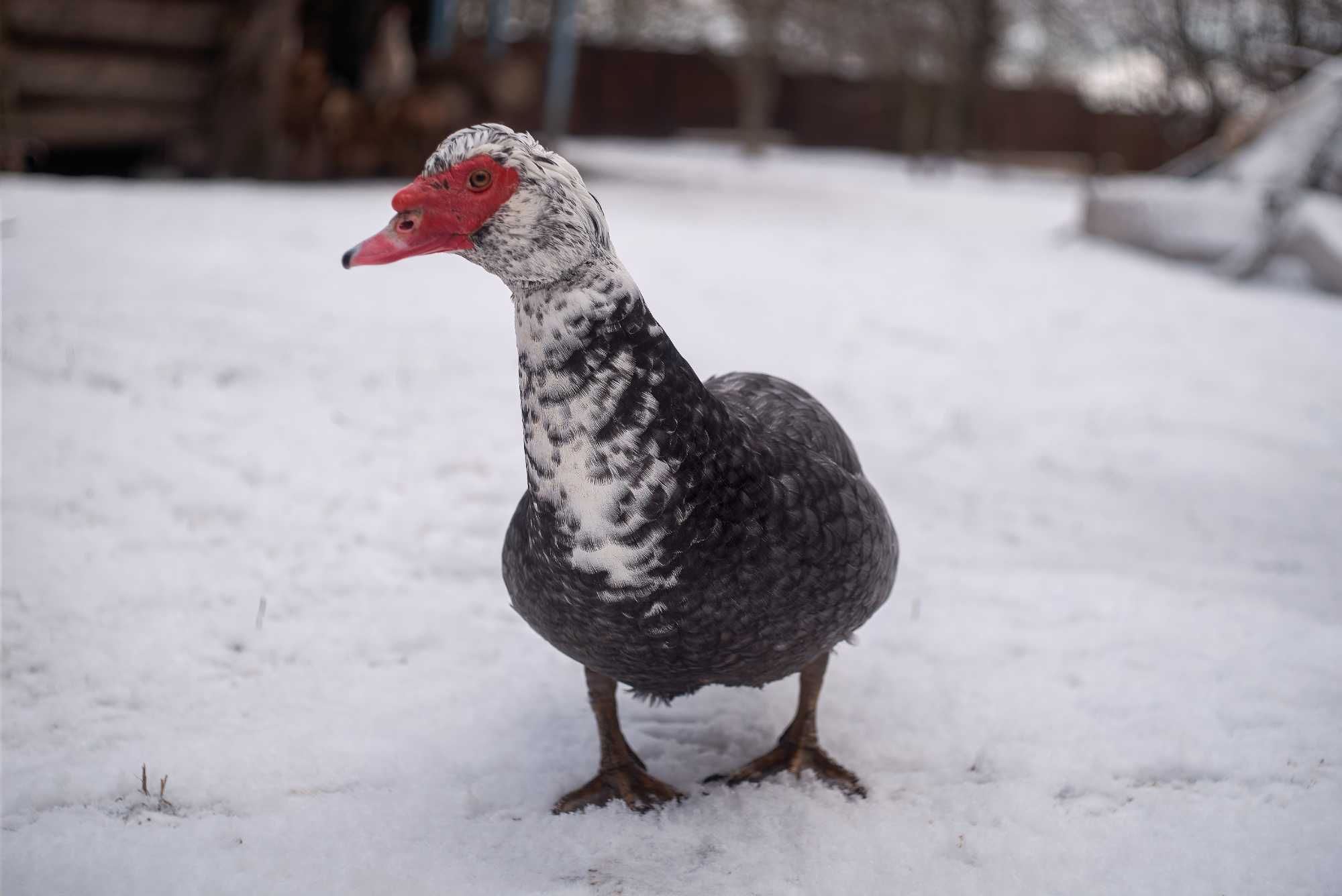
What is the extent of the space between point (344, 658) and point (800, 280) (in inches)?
207

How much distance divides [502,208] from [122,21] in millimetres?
7953

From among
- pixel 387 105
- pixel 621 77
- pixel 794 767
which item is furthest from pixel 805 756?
pixel 621 77

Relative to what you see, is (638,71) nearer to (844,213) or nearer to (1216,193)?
(844,213)

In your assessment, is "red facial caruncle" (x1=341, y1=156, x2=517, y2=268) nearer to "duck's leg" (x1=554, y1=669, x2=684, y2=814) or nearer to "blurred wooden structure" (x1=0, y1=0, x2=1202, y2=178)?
"duck's leg" (x1=554, y1=669, x2=684, y2=814)

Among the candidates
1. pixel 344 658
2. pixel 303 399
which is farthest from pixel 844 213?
pixel 344 658

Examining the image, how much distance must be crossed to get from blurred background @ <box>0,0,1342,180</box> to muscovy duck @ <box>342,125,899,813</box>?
4671 mm

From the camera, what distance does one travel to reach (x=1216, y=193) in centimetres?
896

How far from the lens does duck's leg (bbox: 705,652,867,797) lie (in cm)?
248

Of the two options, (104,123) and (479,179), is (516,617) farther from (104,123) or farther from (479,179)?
(104,123)

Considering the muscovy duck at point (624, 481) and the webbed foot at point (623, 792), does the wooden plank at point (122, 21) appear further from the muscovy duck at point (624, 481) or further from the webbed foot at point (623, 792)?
the webbed foot at point (623, 792)

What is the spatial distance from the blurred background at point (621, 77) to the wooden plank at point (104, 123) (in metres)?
0.02

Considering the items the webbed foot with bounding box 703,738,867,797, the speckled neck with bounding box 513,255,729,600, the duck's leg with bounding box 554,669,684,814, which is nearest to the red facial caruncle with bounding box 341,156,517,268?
the speckled neck with bounding box 513,255,729,600

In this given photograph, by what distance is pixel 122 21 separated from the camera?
8.04m

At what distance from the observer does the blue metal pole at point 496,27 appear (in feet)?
38.9
